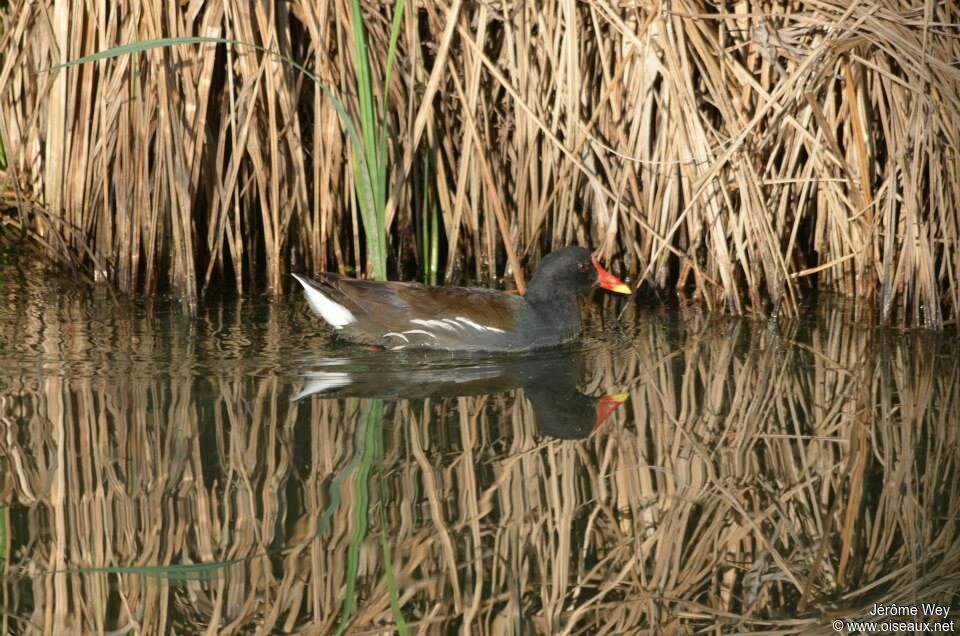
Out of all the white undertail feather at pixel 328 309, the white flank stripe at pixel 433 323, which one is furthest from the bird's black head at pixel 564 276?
the white undertail feather at pixel 328 309

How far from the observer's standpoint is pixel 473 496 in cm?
343

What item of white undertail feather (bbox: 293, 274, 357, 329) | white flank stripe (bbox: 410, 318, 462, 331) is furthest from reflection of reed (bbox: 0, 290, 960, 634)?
white flank stripe (bbox: 410, 318, 462, 331)

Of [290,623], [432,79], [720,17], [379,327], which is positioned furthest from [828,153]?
[290,623]

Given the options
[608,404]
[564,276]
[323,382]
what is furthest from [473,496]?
[564,276]

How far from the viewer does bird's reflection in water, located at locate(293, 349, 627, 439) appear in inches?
167

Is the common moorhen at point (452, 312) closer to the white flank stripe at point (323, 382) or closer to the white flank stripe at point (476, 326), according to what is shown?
the white flank stripe at point (476, 326)

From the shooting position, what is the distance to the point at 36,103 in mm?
5547

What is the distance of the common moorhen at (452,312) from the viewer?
5.03m

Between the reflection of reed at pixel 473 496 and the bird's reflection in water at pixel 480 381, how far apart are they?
0.30ft

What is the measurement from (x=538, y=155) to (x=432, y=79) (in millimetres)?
615

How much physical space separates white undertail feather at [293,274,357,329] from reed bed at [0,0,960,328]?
46 centimetres

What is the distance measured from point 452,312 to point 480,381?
424 millimetres

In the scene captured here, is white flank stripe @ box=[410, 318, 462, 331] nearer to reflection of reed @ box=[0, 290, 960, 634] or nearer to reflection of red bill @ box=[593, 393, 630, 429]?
reflection of reed @ box=[0, 290, 960, 634]

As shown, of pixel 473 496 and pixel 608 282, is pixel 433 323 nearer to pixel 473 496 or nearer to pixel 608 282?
pixel 608 282
